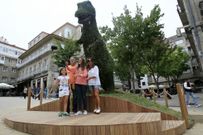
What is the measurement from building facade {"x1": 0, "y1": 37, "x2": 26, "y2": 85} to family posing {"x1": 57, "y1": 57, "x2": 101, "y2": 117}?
4778 centimetres

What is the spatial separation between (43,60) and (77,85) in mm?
35768

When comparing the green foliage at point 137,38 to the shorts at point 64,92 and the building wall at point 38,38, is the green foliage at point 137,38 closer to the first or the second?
the shorts at point 64,92

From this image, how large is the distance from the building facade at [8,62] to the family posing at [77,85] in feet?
157

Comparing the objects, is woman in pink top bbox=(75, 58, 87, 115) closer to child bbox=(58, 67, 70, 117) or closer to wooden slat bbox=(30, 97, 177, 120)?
child bbox=(58, 67, 70, 117)

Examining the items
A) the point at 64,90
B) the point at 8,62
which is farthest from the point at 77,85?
the point at 8,62

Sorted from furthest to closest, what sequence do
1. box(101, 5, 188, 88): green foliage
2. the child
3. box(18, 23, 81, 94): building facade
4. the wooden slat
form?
box(18, 23, 81, 94): building facade, box(101, 5, 188, 88): green foliage, the wooden slat, the child

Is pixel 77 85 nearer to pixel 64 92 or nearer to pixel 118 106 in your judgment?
pixel 64 92

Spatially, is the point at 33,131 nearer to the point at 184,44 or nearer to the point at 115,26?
the point at 115,26

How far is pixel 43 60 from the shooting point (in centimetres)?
4019

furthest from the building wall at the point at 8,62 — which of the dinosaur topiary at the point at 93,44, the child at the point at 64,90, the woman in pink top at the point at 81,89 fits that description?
the woman in pink top at the point at 81,89

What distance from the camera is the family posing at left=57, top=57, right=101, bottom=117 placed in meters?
5.95

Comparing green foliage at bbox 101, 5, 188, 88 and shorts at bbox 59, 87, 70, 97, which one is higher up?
green foliage at bbox 101, 5, 188, 88

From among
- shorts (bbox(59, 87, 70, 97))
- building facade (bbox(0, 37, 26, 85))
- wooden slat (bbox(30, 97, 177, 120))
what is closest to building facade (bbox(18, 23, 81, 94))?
building facade (bbox(0, 37, 26, 85))

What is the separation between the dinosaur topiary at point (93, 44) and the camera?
7605mm
